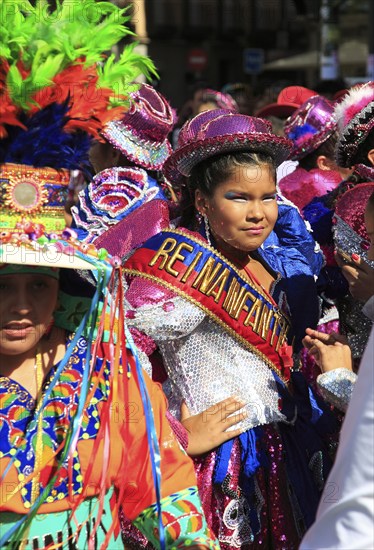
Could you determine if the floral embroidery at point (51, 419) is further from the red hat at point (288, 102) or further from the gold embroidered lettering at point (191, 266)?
the red hat at point (288, 102)

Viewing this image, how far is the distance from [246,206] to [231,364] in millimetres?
557

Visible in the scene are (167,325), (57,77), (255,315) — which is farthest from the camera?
(255,315)

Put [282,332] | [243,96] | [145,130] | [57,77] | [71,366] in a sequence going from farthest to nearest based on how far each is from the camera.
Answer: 1. [243,96]
2. [145,130]
3. [282,332]
4. [71,366]
5. [57,77]

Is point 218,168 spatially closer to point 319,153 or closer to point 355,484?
point 355,484

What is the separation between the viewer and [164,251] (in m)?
3.37

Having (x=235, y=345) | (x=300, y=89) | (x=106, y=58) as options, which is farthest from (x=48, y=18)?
(x=300, y=89)

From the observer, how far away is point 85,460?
2.49 meters

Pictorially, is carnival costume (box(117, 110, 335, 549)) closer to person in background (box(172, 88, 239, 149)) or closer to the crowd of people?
the crowd of people

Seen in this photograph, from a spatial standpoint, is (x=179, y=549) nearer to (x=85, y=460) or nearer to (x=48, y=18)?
(x=85, y=460)

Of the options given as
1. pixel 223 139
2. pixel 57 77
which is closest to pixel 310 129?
pixel 223 139

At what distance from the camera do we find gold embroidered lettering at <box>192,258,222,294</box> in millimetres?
3314

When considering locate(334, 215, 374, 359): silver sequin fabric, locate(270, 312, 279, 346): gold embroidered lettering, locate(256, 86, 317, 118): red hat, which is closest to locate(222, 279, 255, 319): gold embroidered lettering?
locate(270, 312, 279, 346): gold embroidered lettering

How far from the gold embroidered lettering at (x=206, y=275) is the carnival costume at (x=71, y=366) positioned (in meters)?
0.72

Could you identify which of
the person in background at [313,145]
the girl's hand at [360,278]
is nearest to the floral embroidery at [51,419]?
the girl's hand at [360,278]
